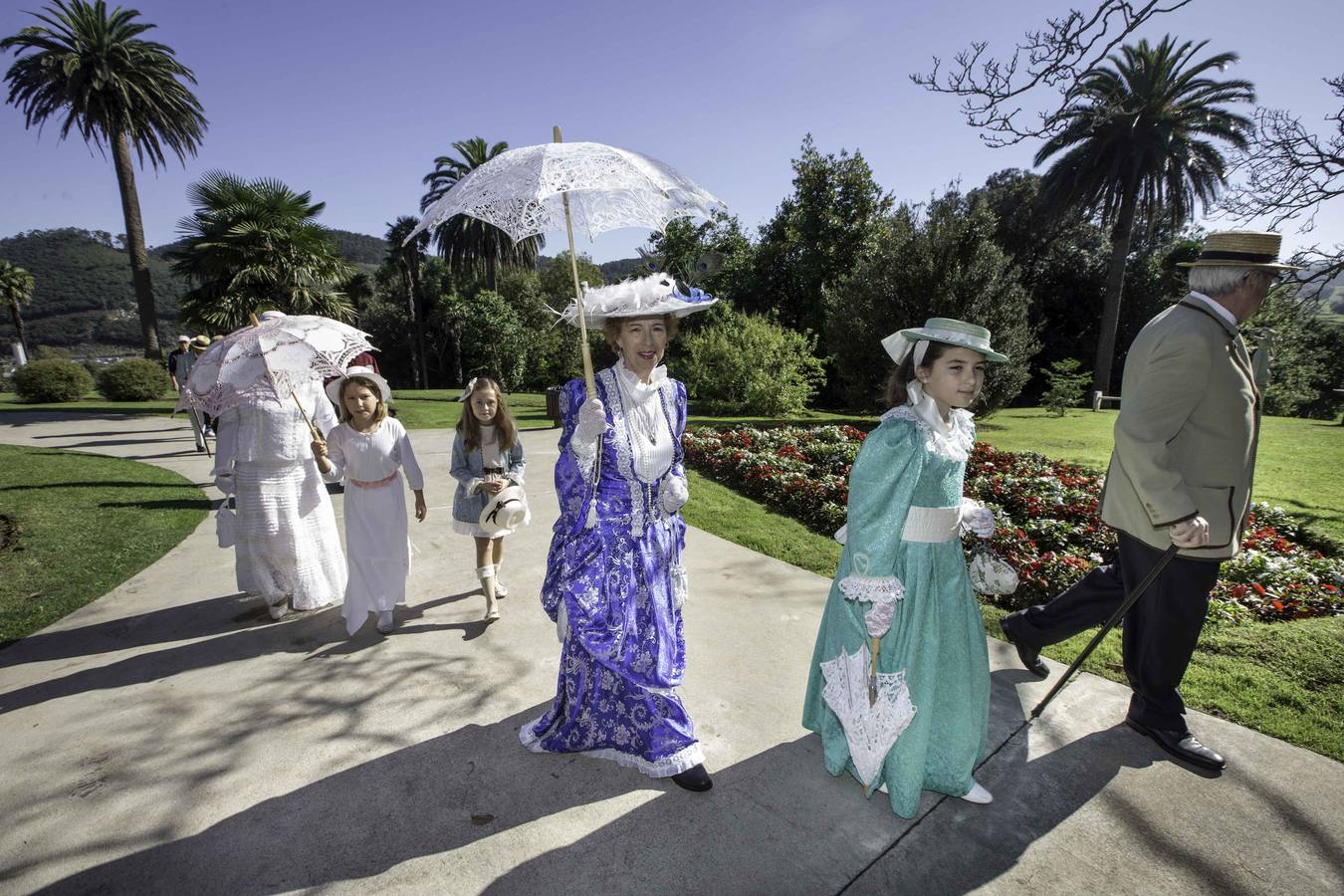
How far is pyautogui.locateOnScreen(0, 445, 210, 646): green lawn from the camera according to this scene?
5008mm

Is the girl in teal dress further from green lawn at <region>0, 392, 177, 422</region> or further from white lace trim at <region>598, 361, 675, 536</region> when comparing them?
green lawn at <region>0, 392, 177, 422</region>

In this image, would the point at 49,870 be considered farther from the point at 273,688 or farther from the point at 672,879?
the point at 672,879

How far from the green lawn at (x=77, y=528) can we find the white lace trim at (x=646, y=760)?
4.23 m

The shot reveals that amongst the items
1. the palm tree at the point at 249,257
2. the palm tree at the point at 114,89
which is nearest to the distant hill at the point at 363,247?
the palm tree at the point at 114,89

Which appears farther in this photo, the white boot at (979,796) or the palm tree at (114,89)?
the palm tree at (114,89)

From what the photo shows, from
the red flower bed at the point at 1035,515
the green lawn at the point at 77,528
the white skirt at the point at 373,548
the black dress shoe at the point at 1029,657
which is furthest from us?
the green lawn at the point at 77,528

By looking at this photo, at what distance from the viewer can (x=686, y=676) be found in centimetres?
376

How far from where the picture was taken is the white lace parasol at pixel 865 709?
2557 millimetres

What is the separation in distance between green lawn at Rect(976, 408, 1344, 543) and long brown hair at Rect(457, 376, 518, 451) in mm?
7902

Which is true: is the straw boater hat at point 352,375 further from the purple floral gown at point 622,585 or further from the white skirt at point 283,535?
the purple floral gown at point 622,585

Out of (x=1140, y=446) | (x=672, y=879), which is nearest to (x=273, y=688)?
(x=672, y=879)

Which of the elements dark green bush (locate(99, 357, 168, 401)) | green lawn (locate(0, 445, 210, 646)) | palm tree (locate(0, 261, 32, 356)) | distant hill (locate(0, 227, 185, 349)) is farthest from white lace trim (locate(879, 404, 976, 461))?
distant hill (locate(0, 227, 185, 349))

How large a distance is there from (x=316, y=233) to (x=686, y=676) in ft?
57.2

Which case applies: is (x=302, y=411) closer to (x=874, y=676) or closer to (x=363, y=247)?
(x=874, y=676)
